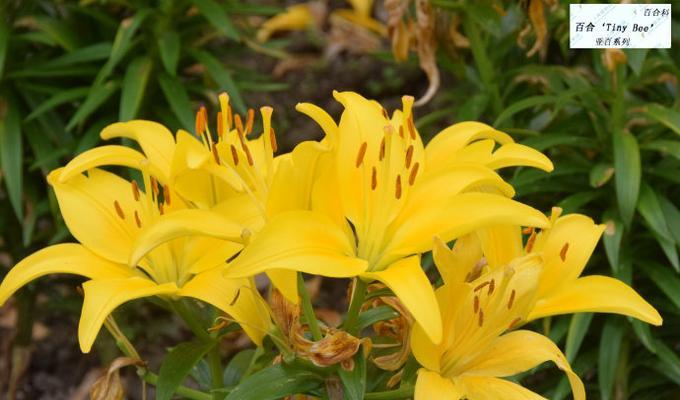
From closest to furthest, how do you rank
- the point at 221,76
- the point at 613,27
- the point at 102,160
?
the point at 102,160, the point at 613,27, the point at 221,76

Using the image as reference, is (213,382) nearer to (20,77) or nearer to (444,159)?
(444,159)

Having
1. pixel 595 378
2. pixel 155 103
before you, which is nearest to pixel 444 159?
pixel 595 378

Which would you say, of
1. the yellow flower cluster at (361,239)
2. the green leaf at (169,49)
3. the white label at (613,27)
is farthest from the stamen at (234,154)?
the green leaf at (169,49)

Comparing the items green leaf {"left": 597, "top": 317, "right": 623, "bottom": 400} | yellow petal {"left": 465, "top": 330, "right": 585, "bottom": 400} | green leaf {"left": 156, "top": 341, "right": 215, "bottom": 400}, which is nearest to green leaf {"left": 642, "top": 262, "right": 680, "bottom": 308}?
green leaf {"left": 597, "top": 317, "right": 623, "bottom": 400}

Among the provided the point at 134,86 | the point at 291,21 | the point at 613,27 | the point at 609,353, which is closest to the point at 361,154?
the point at 613,27

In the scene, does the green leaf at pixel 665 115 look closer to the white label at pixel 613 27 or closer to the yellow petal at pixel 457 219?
the white label at pixel 613 27

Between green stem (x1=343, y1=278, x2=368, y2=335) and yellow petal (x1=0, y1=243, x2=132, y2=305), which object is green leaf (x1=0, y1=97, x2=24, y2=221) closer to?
yellow petal (x1=0, y1=243, x2=132, y2=305)

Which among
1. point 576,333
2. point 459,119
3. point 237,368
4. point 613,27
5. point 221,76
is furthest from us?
point 221,76

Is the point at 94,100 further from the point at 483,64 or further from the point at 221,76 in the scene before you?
the point at 483,64
